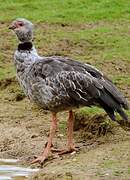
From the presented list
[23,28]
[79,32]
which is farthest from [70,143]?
[79,32]

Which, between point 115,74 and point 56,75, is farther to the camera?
point 115,74

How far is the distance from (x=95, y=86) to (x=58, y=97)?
1.41 ft

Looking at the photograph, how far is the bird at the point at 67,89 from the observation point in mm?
9328

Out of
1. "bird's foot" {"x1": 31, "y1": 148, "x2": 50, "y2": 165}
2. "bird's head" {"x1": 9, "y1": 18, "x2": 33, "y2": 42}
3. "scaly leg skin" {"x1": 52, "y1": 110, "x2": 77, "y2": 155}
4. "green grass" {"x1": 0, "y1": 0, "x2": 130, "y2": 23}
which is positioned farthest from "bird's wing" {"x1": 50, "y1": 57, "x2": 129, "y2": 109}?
"green grass" {"x1": 0, "y1": 0, "x2": 130, "y2": 23}

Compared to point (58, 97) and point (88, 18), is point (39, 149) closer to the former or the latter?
point (58, 97)

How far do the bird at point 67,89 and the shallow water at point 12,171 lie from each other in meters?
0.22

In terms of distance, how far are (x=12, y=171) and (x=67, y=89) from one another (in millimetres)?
1096

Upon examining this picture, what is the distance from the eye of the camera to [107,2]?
18500 mm

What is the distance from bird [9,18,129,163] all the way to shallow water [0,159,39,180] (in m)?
0.22

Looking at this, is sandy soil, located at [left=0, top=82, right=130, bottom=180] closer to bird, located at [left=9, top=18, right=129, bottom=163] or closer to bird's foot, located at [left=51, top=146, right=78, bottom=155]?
bird's foot, located at [left=51, top=146, right=78, bottom=155]

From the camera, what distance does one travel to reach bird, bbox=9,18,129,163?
30.6 feet

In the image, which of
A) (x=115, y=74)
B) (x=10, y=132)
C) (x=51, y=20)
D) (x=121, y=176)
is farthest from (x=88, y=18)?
(x=121, y=176)

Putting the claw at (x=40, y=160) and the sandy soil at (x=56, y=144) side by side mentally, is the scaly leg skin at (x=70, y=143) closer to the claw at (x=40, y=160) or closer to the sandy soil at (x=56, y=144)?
the sandy soil at (x=56, y=144)

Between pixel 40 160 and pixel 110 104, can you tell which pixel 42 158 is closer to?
pixel 40 160
